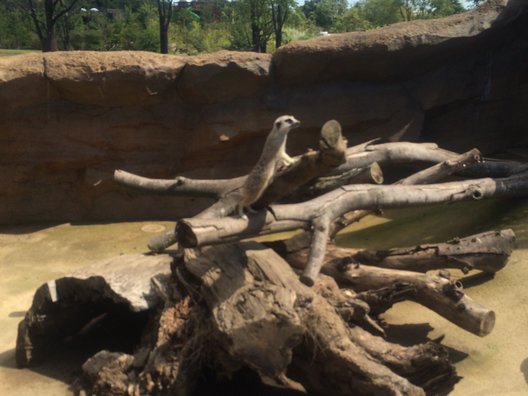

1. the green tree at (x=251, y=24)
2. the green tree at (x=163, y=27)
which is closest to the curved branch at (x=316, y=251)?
the green tree at (x=163, y=27)

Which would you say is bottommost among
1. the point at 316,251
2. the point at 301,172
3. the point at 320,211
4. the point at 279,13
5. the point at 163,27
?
the point at 316,251

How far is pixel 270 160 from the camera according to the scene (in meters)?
4.22

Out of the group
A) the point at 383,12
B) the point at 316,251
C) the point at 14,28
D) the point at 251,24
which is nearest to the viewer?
the point at 316,251

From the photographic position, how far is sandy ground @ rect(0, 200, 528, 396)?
15.2 ft

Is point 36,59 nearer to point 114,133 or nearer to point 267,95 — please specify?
point 114,133

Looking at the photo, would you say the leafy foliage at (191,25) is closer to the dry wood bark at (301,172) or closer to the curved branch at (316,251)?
the dry wood bark at (301,172)

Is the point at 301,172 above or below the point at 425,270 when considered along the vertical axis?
above

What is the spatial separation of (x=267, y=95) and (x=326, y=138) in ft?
15.4

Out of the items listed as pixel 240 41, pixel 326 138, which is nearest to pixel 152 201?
pixel 326 138

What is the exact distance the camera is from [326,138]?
381 cm

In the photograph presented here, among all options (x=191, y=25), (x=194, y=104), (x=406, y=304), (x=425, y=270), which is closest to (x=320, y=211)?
(x=425, y=270)

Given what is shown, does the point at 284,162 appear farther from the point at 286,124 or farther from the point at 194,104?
the point at 194,104

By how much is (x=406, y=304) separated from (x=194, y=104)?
13.8 feet

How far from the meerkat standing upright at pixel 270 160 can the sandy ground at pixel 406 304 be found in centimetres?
165
